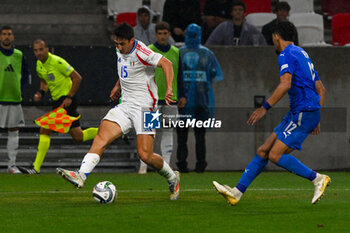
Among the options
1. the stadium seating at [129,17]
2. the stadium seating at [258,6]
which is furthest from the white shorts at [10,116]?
the stadium seating at [258,6]

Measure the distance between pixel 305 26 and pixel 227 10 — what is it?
166 centimetres

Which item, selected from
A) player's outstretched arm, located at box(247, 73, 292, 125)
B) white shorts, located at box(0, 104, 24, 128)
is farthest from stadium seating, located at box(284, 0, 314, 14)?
player's outstretched arm, located at box(247, 73, 292, 125)

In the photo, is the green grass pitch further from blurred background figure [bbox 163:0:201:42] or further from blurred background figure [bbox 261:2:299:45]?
blurred background figure [bbox 163:0:201:42]

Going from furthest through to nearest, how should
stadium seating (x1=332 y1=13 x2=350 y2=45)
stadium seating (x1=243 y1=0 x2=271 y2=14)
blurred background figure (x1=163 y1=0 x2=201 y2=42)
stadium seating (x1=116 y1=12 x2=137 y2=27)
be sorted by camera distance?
stadium seating (x1=243 y1=0 x2=271 y2=14), stadium seating (x1=116 y1=12 x2=137 y2=27), stadium seating (x1=332 y1=13 x2=350 y2=45), blurred background figure (x1=163 y1=0 x2=201 y2=42)

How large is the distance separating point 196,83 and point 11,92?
10.7 ft

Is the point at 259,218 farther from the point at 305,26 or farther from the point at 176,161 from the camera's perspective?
the point at 305,26

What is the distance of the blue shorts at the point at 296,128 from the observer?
8867mm

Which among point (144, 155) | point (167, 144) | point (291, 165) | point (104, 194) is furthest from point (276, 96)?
point (167, 144)

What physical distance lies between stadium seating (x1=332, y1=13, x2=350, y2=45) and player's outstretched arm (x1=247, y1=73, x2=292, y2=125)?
30.5 feet

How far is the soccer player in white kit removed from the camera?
→ 376 inches

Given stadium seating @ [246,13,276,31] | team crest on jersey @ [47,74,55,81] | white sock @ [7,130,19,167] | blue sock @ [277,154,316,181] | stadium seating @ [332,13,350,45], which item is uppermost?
stadium seating @ [246,13,276,31]

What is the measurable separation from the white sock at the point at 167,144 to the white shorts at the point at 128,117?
4.72 meters

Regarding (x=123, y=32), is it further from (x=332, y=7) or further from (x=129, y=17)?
(x=332, y=7)

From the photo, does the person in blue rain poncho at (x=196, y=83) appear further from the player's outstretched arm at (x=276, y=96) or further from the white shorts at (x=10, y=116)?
the player's outstretched arm at (x=276, y=96)
